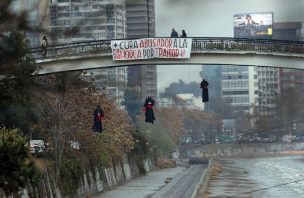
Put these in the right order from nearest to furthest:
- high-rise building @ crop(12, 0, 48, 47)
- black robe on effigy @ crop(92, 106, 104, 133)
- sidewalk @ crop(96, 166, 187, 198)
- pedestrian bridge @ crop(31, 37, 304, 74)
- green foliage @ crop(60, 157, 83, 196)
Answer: high-rise building @ crop(12, 0, 48, 47) → black robe on effigy @ crop(92, 106, 104, 133) → pedestrian bridge @ crop(31, 37, 304, 74) → green foliage @ crop(60, 157, 83, 196) → sidewalk @ crop(96, 166, 187, 198)

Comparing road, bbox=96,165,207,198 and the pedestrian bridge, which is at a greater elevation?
the pedestrian bridge

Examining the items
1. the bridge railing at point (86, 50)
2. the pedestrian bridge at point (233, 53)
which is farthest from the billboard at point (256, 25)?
the bridge railing at point (86, 50)

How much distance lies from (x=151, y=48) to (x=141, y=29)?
9.72 m

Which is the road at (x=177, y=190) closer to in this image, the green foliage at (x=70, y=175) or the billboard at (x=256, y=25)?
the green foliage at (x=70, y=175)

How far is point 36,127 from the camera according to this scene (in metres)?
46.2

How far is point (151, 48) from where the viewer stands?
106 feet

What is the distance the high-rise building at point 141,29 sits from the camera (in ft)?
22.3

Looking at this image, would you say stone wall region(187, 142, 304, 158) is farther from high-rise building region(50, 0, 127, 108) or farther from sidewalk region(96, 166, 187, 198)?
high-rise building region(50, 0, 127, 108)

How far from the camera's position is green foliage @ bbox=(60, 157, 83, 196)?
4523 centimetres

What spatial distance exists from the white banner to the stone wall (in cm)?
13767

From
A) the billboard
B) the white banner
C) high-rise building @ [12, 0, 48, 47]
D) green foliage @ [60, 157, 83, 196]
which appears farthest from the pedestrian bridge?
the billboard

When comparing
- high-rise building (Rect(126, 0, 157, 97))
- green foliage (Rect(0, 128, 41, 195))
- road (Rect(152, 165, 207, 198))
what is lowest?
road (Rect(152, 165, 207, 198))

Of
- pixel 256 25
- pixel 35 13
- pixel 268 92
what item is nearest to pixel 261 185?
pixel 35 13

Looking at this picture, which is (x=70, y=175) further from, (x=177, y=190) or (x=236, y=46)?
(x=177, y=190)
